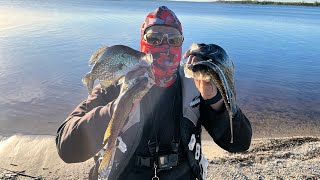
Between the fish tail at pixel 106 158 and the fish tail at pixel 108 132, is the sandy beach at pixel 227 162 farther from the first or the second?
the fish tail at pixel 108 132

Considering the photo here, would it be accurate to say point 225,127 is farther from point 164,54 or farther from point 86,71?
point 86,71

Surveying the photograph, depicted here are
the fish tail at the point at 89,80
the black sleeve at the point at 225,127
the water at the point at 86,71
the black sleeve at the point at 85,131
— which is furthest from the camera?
the water at the point at 86,71

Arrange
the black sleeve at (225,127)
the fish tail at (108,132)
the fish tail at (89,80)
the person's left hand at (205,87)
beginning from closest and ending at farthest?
the fish tail at (108,132) < the person's left hand at (205,87) < the black sleeve at (225,127) < the fish tail at (89,80)

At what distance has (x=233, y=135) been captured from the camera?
3416 millimetres

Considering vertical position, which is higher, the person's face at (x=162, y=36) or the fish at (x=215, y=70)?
the person's face at (x=162, y=36)

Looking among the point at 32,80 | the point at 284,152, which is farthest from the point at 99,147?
the point at 32,80

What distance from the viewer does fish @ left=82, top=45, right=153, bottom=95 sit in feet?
9.78

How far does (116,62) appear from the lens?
3094mm

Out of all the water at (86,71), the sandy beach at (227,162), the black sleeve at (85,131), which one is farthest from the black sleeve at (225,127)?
the water at (86,71)

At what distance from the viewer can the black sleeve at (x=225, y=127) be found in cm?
333

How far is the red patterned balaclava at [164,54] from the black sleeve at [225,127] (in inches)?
17.4

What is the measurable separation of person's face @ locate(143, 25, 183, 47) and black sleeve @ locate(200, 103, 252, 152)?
2.32 feet

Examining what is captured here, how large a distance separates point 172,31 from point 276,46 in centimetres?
1889

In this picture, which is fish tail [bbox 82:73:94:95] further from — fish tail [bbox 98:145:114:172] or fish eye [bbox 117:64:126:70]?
fish tail [bbox 98:145:114:172]
